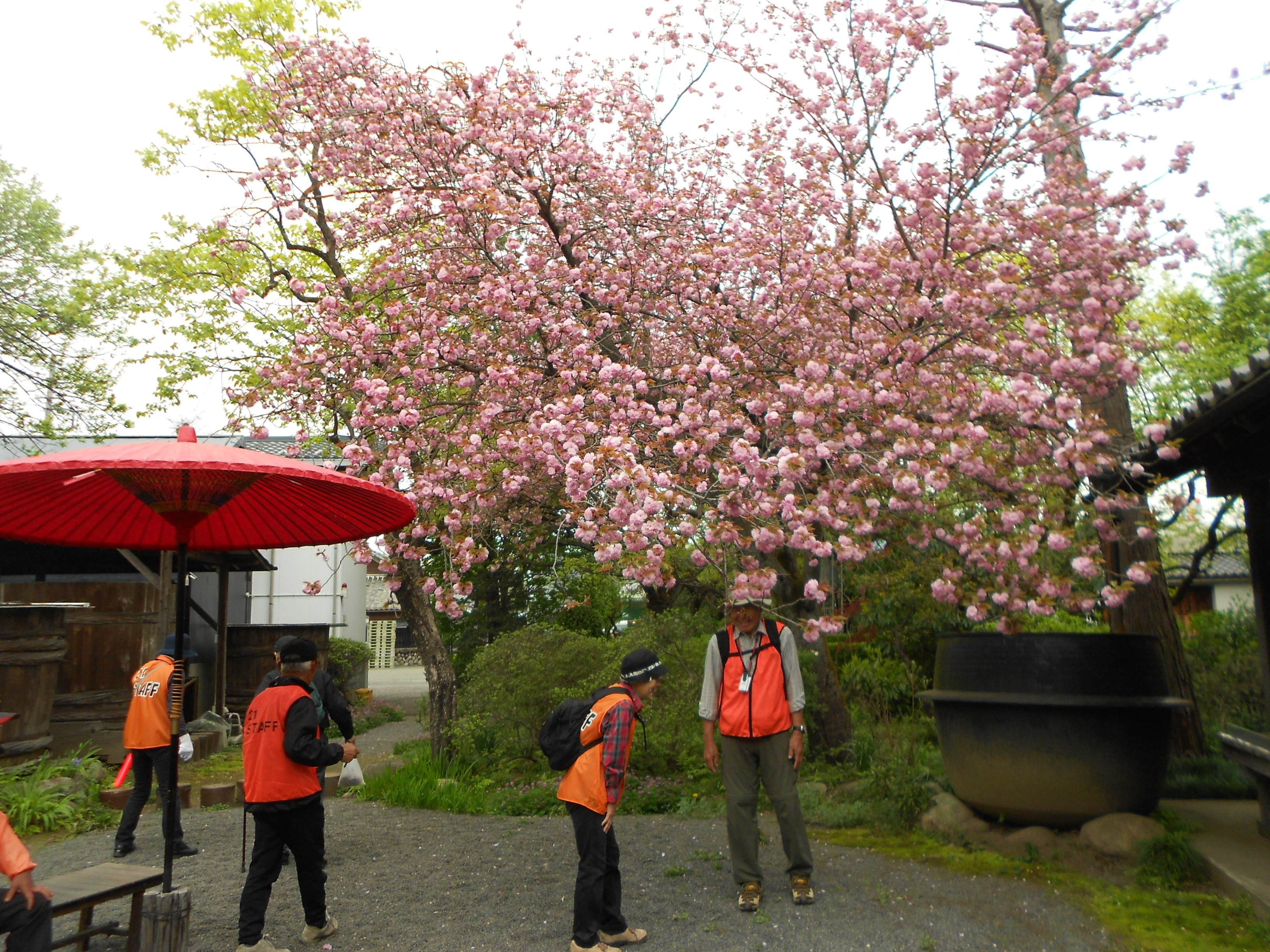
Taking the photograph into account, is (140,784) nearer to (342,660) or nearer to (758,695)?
(758,695)

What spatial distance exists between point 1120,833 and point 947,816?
3.74 feet

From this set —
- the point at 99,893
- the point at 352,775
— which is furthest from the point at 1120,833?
the point at 99,893

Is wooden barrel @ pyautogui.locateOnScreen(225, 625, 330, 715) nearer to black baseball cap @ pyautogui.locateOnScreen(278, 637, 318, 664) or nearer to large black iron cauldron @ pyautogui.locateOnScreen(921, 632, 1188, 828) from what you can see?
black baseball cap @ pyautogui.locateOnScreen(278, 637, 318, 664)

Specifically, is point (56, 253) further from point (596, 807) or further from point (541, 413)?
point (596, 807)

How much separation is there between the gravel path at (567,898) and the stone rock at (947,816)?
60 cm

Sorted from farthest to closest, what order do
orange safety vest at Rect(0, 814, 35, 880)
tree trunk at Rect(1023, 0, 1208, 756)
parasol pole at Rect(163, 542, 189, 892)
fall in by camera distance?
1. tree trunk at Rect(1023, 0, 1208, 756)
2. parasol pole at Rect(163, 542, 189, 892)
3. orange safety vest at Rect(0, 814, 35, 880)

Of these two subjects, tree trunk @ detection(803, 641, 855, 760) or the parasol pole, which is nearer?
the parasol pole

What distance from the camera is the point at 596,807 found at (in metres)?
4.16

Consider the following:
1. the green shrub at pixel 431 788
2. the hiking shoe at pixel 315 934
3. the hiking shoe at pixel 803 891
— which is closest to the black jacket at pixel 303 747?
the hiking shoe at pixel 315 934

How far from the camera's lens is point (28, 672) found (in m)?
8.26

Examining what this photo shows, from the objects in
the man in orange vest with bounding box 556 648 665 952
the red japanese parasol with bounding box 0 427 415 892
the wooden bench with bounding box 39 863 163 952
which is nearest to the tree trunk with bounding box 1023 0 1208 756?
the man in orange vest with bounding box 556 648 665 952

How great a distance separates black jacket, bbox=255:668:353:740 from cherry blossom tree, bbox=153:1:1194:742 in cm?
166

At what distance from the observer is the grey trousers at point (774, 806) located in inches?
194

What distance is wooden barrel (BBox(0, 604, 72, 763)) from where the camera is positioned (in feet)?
26.6
